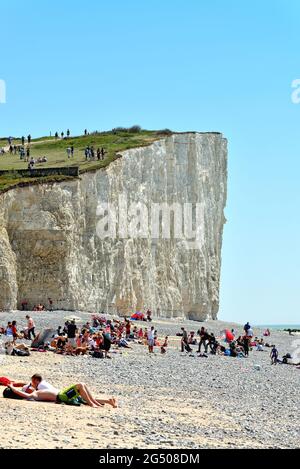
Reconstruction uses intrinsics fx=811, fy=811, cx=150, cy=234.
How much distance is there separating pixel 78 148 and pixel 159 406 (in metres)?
40.9

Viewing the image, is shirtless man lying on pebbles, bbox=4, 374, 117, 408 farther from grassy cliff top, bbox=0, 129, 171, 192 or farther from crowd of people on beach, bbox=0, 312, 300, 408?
grassy cliff top, bbox=0, 129, 171, 192

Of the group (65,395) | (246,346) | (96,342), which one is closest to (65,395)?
(65,395)

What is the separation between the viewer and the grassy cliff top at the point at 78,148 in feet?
150

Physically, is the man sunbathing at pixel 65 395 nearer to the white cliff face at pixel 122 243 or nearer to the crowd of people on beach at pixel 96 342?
the crowd of people on beach at pixel 96 342

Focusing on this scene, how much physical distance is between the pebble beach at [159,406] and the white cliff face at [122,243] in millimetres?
16298

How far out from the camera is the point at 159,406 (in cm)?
1379

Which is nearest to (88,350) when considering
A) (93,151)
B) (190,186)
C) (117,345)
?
(117,345)

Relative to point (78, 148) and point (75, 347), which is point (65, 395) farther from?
point (78, 148)

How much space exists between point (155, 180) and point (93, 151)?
5.83 meters

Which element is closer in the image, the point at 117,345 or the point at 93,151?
the point at 117,345

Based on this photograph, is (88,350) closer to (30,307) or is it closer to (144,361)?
(144,361)

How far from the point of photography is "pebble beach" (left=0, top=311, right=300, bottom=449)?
9969 mm

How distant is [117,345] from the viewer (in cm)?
2828
